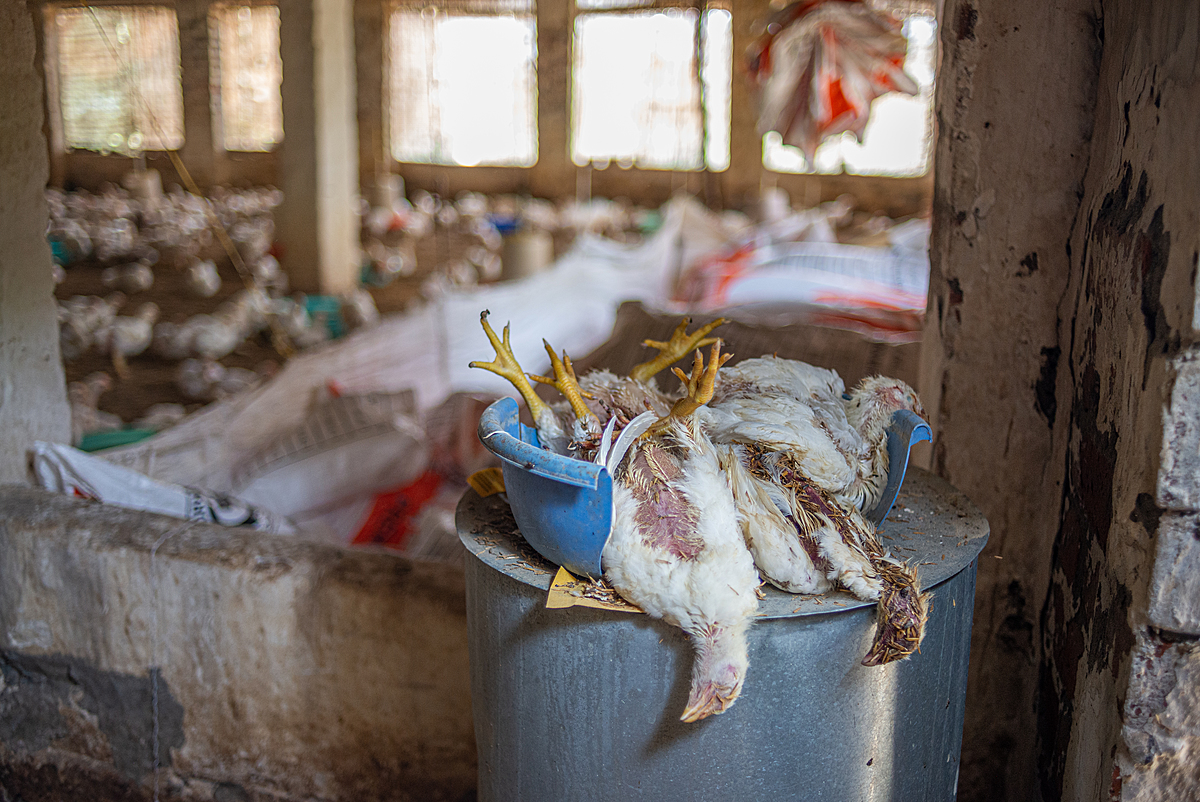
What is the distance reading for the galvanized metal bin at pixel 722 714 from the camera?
3.72 feet

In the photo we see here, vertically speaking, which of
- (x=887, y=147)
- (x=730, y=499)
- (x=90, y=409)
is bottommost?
(x=90, y=409)

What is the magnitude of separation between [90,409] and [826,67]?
333 cm

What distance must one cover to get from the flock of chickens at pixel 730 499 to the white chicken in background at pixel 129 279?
7672 millimetres

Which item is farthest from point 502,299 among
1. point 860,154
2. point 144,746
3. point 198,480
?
point 860,154

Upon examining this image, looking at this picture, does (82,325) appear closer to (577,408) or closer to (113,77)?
(577,408)

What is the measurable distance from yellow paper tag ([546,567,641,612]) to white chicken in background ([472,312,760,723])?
15 millimetres

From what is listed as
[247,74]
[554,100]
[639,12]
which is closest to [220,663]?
[554,100]

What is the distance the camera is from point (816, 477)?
4.00 feet

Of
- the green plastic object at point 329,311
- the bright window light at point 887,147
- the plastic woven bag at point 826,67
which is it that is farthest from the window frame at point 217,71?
the plastic woven bag at point 826,67

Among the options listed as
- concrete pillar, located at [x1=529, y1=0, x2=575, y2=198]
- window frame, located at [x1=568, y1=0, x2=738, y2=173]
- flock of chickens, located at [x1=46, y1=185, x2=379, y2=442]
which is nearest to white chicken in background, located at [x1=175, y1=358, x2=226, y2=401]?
flock of chickens, located at [x1=46, y1=185, x2=379, y2=442]

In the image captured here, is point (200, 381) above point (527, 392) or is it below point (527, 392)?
below

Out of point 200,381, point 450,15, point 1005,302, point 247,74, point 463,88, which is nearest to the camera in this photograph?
point 1005,302

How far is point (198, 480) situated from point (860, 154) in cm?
975

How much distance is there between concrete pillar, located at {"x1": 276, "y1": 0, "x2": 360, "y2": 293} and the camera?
698 centimetres
